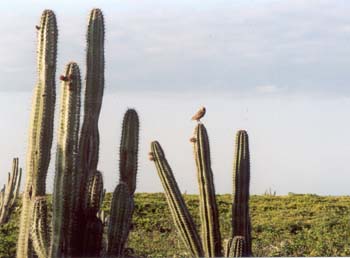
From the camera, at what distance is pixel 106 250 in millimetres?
7047

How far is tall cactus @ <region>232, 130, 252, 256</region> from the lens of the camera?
7859 mm

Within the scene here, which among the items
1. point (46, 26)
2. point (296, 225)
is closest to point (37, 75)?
point (46, 26)

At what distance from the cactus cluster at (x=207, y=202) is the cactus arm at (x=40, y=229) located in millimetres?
1540

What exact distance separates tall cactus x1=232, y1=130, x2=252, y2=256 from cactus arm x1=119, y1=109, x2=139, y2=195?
3.70 ft

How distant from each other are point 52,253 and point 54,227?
0.20 m

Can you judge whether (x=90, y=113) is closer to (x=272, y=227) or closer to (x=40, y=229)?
(x=40, y=229)

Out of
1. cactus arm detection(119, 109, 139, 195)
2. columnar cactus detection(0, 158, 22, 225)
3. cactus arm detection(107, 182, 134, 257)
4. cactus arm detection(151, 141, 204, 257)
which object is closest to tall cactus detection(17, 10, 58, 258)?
cactus arm detection(107, 182, 134, 257)

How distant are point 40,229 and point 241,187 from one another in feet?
7.22

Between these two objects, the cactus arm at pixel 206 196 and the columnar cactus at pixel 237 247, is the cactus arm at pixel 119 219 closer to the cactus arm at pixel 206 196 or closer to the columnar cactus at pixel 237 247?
the cactus arm at pixel 206 196

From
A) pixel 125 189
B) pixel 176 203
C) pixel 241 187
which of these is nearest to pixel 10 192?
pixel 176 203

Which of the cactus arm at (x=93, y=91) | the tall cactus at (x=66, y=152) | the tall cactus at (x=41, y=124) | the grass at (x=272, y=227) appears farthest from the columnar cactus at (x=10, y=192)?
the tall cactus at (x=66, y=152)

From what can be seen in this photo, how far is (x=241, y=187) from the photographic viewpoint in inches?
311

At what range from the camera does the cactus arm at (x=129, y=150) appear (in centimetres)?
715

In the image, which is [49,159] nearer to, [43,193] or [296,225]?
[43,193]
